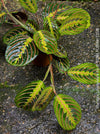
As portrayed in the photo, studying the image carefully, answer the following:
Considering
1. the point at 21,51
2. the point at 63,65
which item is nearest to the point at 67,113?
the point at 63,65

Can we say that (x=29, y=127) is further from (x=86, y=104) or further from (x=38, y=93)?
(x=86, y=104)

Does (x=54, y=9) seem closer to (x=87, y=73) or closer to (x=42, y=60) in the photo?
(x=42, y=60)

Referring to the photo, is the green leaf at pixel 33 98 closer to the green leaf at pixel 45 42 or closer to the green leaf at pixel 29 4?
the green leaf at pixel 45 42

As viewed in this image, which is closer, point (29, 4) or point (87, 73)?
point (87, 73)

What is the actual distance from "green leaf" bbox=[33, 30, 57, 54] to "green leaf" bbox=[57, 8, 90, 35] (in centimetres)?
16

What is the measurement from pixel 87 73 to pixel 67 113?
273 mm

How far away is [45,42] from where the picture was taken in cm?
89

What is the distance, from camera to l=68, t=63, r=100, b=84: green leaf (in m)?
0.90

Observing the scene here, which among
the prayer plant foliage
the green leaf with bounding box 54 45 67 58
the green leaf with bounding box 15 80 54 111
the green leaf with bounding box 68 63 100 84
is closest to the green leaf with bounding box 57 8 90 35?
the prayer plant foliage

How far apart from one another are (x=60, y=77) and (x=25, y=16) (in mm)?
887

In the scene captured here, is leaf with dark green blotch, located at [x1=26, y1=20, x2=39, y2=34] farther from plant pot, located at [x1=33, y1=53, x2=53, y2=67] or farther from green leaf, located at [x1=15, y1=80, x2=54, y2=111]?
green leaf, located at [x1=15, y1=80, x2=54, y2=111]

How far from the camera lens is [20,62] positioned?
891mm

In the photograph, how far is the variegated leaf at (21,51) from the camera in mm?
889

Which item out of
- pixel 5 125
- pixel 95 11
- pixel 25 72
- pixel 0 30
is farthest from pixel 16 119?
pixel 95 11
